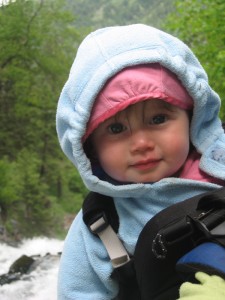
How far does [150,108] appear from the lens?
5.72 ft

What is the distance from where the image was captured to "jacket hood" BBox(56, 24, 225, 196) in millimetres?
1716

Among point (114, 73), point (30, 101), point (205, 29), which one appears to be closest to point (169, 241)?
point (114, 73)

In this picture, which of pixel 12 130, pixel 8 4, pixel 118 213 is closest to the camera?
pixel 118 213

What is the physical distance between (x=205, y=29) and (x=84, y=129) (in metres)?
8.50

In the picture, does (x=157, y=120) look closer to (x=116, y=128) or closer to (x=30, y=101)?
(x=116, y=128)

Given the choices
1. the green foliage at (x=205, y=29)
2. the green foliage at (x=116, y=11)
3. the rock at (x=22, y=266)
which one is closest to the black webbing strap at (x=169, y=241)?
the green foliage at (x=205, y=29)

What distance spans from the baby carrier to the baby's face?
0.19 metres

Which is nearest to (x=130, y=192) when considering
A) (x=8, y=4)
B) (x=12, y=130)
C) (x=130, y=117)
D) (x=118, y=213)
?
(x=118, y=213)

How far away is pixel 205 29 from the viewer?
9.69 metres

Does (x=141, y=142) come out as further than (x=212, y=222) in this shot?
Yes

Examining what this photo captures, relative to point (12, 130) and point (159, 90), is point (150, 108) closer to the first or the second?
point (159, 90)

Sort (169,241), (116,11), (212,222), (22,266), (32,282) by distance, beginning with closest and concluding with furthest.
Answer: (212,222) < (169,241) < (32,282) < (22,266) < (116,11)

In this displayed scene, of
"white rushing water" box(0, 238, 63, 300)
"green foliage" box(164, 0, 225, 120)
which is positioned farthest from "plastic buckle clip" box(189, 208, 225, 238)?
"white rushing water" box(0, 238, 63, 300)

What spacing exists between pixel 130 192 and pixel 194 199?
256 millimetres
